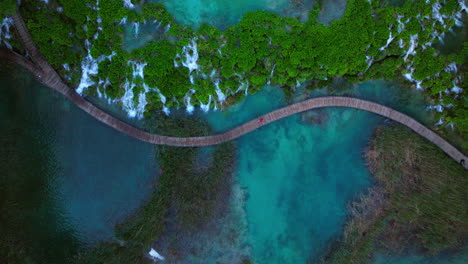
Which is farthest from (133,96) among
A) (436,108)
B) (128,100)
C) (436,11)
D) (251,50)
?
(436,11)

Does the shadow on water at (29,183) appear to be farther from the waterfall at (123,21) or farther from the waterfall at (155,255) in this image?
the waterfall at (123,21)

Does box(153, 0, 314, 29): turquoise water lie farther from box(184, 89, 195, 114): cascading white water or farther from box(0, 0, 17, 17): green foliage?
box(0, 0, 17, 17): green foliage

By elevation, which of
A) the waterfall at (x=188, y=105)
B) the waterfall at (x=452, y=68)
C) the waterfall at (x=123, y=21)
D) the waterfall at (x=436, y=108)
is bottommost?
the waterfall at (x=188, y=105)

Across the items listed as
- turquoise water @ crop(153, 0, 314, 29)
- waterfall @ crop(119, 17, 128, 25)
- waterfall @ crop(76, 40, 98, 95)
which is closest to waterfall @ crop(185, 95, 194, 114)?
turquoise water @ crop(153, 0, 314, 29)

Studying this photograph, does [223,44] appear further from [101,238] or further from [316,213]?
[101,238]

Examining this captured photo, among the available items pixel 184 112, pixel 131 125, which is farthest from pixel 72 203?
pixel 184 112

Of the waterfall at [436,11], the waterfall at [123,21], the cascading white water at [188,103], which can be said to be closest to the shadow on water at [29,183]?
the waterfall at [123,21]

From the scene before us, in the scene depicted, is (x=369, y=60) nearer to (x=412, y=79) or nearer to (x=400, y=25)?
(x=400, y=25)
